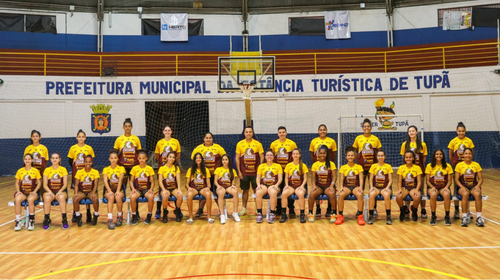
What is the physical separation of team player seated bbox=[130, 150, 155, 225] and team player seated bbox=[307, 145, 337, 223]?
2831mm

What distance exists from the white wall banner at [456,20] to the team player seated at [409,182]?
12.5m

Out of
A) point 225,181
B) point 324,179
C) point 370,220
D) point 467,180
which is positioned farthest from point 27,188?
point 467,180

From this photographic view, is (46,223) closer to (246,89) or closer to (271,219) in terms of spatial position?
(271,219)

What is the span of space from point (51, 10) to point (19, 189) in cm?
1313

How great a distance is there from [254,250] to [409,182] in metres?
3.25

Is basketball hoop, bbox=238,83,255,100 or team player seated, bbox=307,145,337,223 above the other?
basketball hoop, bbox=238,83,255,100

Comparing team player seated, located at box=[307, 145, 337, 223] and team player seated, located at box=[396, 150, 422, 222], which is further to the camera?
team player seated, located at box=[307, 145, 337, 223]

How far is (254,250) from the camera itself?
233 inches

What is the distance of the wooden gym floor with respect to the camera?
493cm

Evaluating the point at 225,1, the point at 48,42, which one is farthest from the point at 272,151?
the point at 48,42

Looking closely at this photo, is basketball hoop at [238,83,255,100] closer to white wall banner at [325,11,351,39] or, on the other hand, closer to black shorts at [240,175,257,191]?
black shorts at [240,175,257,191]

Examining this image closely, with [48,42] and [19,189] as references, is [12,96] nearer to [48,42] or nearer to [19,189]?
[48,42]

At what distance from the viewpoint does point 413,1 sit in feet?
59.8

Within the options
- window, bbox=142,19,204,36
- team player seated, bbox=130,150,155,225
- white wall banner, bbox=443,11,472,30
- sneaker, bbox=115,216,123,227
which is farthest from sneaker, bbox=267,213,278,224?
white wall banner, bbox=443,11,472,30
